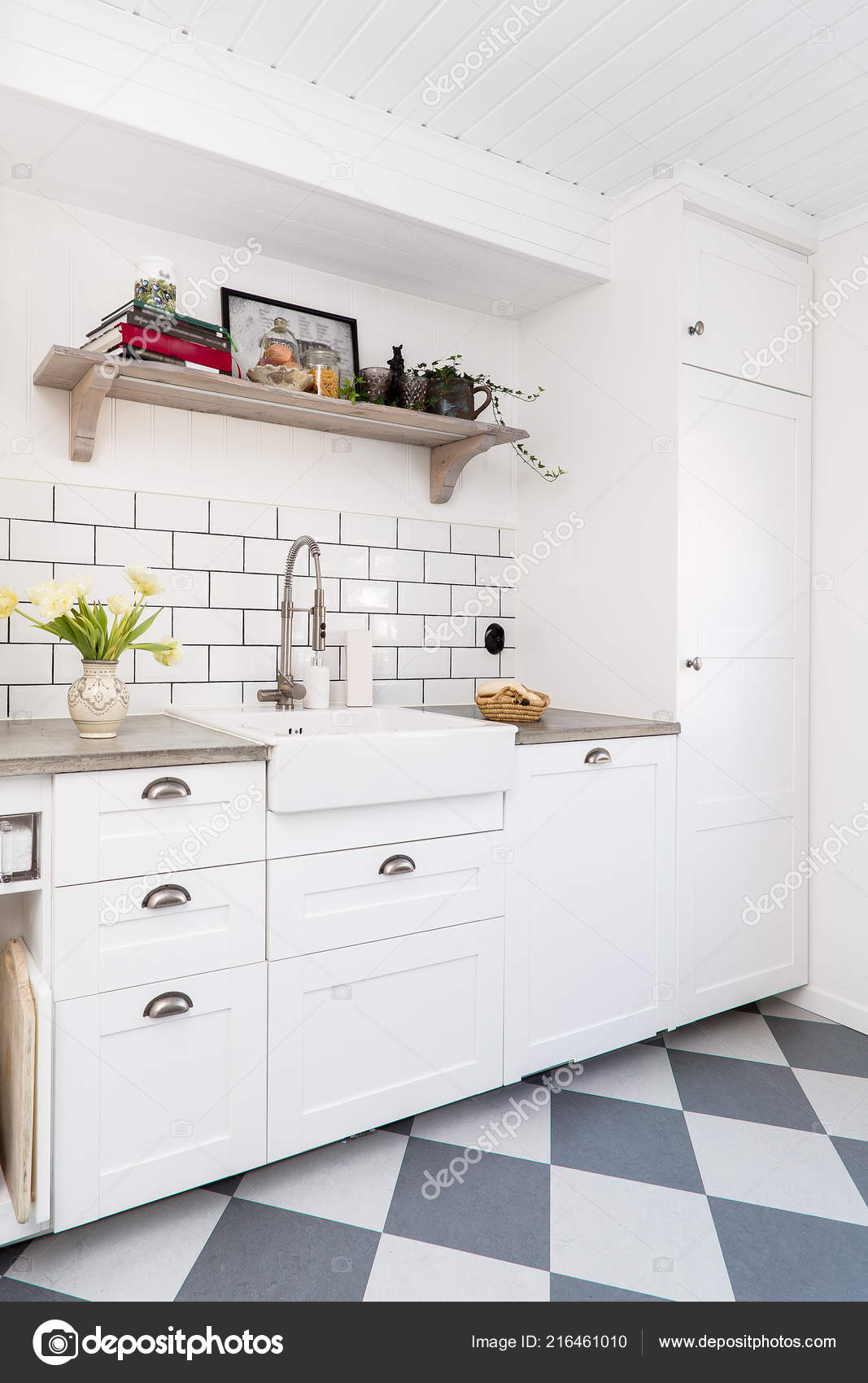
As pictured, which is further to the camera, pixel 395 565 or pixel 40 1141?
pixel 395 565

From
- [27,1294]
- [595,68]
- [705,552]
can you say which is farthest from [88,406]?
[27,1294]

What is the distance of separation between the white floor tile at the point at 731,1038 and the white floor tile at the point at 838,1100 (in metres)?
0.10

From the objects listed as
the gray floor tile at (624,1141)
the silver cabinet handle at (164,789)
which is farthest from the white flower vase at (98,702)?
the gray floor tile at (624,1141)

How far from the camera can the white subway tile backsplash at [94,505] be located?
2080 millimetres

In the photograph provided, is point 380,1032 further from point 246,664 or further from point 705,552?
point 705,552

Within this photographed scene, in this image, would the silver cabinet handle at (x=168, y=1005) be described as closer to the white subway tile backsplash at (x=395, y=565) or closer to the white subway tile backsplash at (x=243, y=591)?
the white subway tile backsplash at (x=243, y=591)

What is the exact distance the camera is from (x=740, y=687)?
98.0 inches

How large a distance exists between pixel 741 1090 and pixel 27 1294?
1649 millimetres

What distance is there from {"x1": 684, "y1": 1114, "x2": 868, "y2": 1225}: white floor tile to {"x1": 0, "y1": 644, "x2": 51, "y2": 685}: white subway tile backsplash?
1887mm

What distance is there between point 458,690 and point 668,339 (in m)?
1.20

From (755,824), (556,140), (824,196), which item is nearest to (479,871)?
(755,824)

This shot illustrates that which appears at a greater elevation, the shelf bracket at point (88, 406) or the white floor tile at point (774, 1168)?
the shelf bracket at point (88, 406)

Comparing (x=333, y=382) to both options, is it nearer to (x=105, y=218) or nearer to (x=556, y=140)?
(x=105, y=218)
